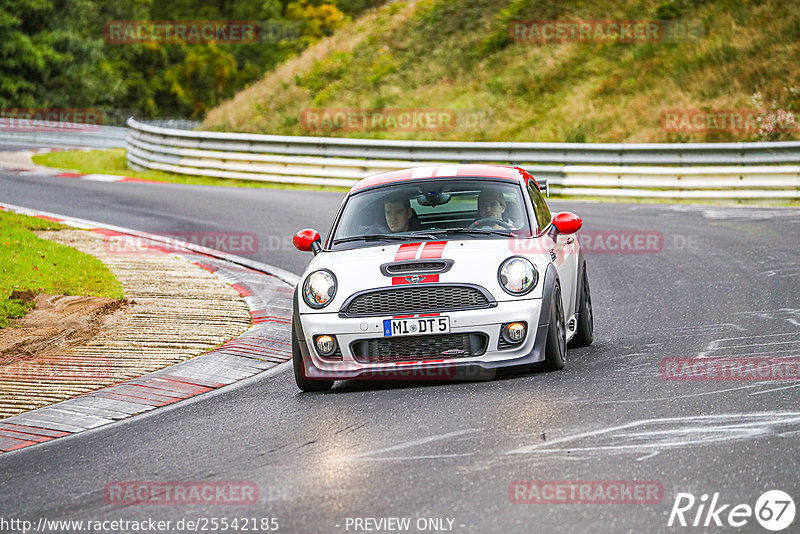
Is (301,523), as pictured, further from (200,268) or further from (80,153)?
(80,153)

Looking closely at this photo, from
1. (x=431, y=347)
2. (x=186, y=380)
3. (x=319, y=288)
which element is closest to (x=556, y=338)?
(x=431, y=347)

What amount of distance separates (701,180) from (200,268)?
1084 centimetres

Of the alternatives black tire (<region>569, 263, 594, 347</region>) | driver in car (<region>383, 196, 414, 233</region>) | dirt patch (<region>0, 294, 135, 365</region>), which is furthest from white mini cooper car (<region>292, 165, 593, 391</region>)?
dirt patch (<region>0, 294, 135, 365</region>)

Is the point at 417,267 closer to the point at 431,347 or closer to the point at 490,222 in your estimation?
the point at 431,347

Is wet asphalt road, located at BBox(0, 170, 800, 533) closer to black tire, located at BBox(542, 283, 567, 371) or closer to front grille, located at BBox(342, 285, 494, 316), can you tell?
black tire, located at BBox(542, 283, 567, 371)

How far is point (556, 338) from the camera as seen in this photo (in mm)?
7523

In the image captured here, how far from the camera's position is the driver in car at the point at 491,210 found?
27.3ft

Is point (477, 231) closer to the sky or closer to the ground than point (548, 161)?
closer to the sky

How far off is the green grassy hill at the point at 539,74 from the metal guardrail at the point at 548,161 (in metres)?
3.25

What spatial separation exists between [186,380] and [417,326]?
2.04m

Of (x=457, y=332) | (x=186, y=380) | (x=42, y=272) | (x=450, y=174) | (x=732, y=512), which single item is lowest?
(x=186, y=380)

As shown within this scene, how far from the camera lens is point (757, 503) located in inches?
186

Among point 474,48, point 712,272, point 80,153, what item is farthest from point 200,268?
point 474,48

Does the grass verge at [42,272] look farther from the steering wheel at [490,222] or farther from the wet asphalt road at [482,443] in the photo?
the steering wheel at [490,222]
